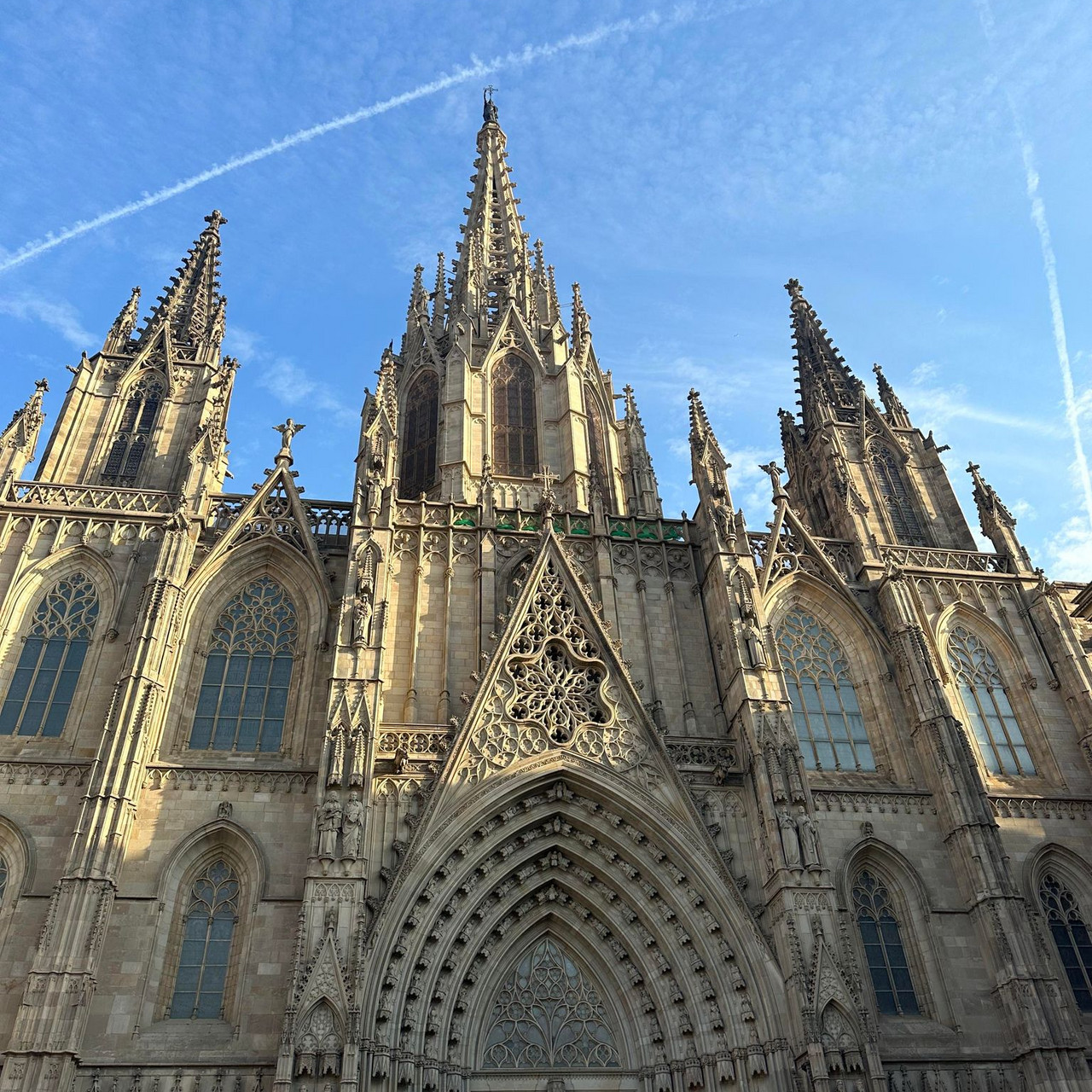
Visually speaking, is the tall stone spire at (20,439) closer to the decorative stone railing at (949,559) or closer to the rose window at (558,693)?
the rose window at (558,693)

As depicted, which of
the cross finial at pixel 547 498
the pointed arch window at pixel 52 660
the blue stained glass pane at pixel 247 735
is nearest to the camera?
the pointed arch window at pixel 52 660

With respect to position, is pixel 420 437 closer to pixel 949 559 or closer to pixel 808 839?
pixel 949 559

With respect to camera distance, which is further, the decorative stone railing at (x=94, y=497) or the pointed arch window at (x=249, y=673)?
the decorative stone railing at (x=94, y=497)

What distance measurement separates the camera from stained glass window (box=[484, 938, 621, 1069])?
1655 centimetres

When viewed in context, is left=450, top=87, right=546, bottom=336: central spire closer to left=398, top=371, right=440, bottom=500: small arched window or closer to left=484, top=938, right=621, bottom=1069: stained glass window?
left=398, top=371, right=440, bottom=500: small arched window

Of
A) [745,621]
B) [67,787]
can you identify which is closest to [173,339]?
[67,787]

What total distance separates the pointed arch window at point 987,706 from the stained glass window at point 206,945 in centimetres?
1655

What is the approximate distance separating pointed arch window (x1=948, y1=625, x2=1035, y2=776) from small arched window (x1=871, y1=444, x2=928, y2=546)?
3938mm

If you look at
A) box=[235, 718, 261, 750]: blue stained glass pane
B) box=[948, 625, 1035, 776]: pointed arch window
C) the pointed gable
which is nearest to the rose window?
the pointed gable

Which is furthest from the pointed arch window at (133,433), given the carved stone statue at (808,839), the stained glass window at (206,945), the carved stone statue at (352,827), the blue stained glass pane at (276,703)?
the carved stone statue at (808,839)

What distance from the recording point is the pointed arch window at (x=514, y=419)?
89.2 feet

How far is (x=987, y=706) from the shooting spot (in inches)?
889

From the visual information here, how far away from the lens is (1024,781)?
834 inches

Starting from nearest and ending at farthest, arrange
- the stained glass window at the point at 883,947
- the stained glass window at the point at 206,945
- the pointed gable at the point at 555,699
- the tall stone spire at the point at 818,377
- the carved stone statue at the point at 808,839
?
the stained glass window at the point at 206,945 < the carved stone statue at the point at 808,839 < the stained glass window at the point at 883,947 < the pointed gable at the point at 555,699 < the tall stone spire at the point at 818,377
